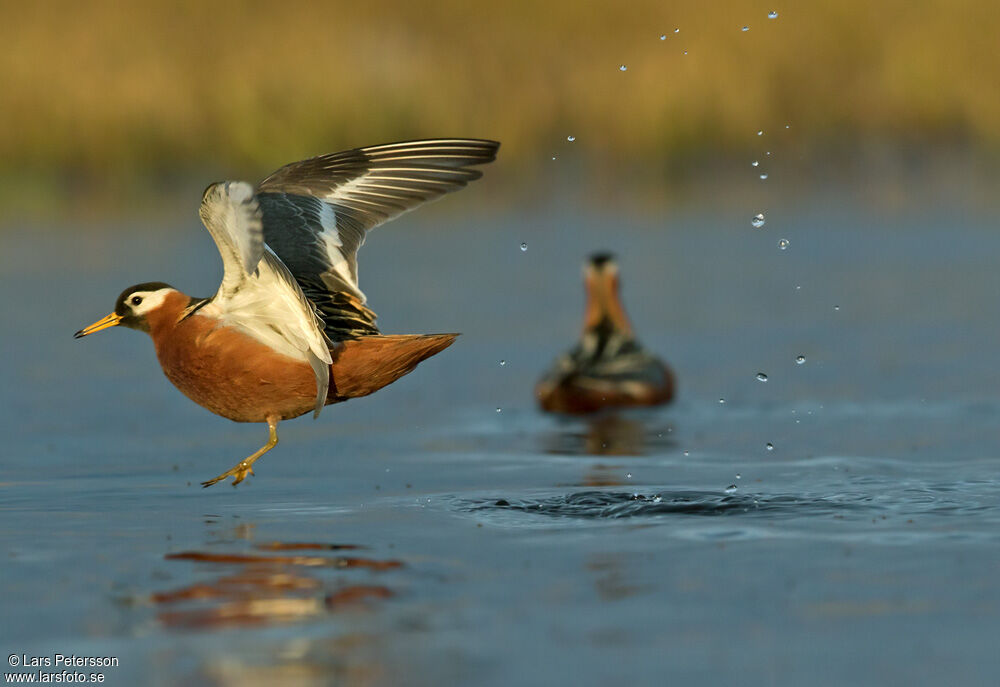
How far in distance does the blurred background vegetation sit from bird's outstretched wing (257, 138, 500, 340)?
16249 mm

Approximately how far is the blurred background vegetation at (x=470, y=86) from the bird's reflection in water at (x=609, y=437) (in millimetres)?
12377

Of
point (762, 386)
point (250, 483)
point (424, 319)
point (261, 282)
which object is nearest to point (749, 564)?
point (261, 282)

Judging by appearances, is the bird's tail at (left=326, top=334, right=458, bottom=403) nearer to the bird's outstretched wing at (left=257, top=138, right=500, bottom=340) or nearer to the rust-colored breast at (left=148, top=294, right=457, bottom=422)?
the rust-colored breast at (left=148, top=294, right=457, bottom=422)

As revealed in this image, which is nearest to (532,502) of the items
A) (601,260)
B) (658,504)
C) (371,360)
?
(658,504)

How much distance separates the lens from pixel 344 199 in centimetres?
938

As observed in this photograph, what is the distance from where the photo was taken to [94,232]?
24.0 metres

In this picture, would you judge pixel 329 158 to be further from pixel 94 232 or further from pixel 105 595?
pixel 94 232

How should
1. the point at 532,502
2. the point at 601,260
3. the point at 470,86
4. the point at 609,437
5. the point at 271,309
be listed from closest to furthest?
the point at 271,309
the point at 532,502
the point at 609,437
the point at 601,260
the point at 470,86

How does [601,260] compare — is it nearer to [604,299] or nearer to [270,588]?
[604,299]

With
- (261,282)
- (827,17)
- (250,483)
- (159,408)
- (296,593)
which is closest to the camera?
(296,593)

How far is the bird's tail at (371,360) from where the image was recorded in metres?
8.34

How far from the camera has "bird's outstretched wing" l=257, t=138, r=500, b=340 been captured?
29.9 feet

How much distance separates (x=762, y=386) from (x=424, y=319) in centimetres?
422

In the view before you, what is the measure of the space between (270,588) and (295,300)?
5.22 feet
